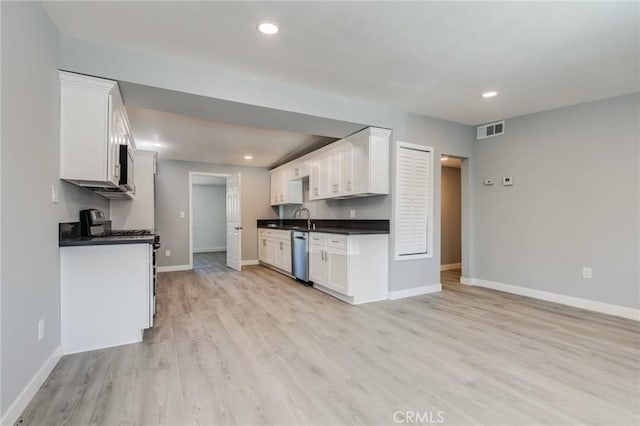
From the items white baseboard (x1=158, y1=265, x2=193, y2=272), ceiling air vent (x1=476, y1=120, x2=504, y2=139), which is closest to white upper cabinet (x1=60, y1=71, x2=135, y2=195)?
white baseboard (x1=158, y1=265, x2=193, y2=272)

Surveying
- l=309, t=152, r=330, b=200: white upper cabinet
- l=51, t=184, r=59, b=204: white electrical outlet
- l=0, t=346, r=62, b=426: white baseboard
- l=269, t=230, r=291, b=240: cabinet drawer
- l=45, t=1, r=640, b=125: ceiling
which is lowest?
l=0, t=346, r=62, b=426: white baseboard

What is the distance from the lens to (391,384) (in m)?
2.00

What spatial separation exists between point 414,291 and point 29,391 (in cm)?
391

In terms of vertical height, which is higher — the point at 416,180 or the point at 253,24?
the point at 253,24

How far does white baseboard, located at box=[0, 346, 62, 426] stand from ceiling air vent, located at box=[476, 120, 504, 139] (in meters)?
5.57

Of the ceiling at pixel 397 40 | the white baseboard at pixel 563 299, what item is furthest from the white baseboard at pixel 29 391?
the white baseboard at pixel 563 299

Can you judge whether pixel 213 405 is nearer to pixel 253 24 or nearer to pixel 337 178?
pixel 253 24

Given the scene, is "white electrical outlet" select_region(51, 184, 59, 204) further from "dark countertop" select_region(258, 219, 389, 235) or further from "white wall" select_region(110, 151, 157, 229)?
"white wall" select_region(110, 151, 157, 229)

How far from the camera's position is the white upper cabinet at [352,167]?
399 cm

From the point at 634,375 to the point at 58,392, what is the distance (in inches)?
149

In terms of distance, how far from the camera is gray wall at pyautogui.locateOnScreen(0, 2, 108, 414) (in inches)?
62.4

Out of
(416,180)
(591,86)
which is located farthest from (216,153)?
(591,86)

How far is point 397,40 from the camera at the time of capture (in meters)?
2.42

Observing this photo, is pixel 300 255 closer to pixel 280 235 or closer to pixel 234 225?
pixel 280 235
